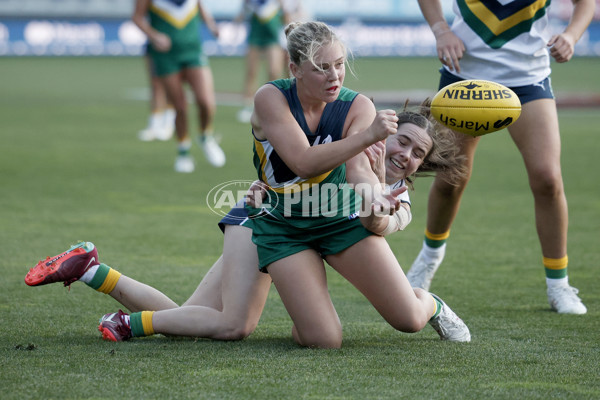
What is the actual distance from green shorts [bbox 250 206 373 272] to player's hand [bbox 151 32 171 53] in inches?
227

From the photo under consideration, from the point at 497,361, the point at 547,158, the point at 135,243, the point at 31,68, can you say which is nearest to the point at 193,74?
the point at 135,243

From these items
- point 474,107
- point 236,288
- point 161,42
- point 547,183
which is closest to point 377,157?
point 474,107

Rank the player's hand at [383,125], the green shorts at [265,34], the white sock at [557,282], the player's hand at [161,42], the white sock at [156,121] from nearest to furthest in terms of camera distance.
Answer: the player's hand at [383,125] → the white sock at [557,282] → the player's hand at [161,42] → the white sock at [156,121] → the green shorts at [265,34]

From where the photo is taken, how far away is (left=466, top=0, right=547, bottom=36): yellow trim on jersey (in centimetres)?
474

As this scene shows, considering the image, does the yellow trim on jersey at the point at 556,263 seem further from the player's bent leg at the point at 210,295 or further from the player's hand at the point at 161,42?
the player's hand at the point at 161,42

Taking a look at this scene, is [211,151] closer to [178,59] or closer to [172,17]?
[178,59]

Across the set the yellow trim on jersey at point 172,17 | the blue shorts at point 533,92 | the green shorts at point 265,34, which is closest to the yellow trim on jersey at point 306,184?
the blue shorts at point 533,92

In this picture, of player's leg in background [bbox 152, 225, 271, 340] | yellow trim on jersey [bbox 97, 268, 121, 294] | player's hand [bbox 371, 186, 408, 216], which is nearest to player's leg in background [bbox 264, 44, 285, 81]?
yellow trim on jersey [bbox 97, 268, 121, 294]

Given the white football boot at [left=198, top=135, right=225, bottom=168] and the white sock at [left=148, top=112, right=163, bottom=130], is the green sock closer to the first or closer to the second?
the white football boot at [left=198, top=135, right=225, bottom=168]

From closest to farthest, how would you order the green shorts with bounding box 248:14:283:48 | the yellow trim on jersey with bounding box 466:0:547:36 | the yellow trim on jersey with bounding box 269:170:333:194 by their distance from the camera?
1. the yellow trim on jersey with bounding box 269:170:333:194
2. the yellow trim on jersey with bounding box 466:0:547:36
3. the green shorts with bounding box 248:14:283:48

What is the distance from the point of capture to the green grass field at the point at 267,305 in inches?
127

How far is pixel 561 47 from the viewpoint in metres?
4.61

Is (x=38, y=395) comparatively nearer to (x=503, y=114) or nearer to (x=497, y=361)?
(x=497, y=361)

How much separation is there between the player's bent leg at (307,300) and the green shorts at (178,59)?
590 cm
